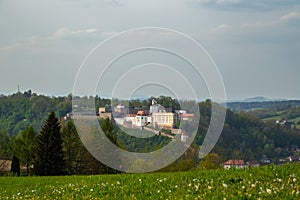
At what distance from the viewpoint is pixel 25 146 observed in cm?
6294

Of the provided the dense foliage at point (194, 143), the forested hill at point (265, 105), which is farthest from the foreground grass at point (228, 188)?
the forested hill at point (265, 105)

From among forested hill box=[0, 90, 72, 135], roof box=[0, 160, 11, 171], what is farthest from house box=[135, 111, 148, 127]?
forested hill box=[0, 90, 72, 135]

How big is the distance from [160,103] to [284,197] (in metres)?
23.4

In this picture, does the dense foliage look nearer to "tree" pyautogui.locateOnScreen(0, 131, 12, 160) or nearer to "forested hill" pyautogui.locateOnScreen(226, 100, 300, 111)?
"tree" pyautogui.locateOnScreen(0, 131, 12, 160)

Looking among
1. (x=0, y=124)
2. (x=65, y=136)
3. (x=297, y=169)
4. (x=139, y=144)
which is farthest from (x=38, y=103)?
(x=297, y=169)

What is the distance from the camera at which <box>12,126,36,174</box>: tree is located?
6190cm

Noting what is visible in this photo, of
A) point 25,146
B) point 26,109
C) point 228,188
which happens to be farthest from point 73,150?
point 26,109

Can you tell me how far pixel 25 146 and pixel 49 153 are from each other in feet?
43.5

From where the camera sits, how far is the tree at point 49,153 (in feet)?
166

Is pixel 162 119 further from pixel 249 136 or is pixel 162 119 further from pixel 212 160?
pixel 249 136

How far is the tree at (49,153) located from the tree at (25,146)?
9065mm

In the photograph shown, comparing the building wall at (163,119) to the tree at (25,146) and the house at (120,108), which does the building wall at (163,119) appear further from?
the tree at (25,146)

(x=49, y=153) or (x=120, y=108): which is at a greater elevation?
(x=120, y=108)

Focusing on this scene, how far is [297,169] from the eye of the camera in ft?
40.5
